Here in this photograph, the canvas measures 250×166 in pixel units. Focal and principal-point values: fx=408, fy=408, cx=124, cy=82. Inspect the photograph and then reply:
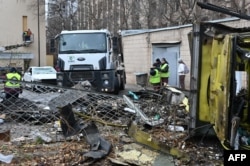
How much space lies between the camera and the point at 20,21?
37969 millimetres

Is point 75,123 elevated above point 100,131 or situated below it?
above

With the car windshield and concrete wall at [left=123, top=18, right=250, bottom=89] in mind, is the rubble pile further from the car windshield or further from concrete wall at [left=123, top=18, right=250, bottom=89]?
the car windshield

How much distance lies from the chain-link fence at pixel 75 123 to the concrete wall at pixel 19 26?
2718 cm

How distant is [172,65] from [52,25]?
29977 mm

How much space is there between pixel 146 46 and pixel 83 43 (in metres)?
9.26

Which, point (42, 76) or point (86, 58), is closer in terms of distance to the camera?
point (86, 58)

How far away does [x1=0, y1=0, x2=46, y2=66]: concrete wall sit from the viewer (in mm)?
37469

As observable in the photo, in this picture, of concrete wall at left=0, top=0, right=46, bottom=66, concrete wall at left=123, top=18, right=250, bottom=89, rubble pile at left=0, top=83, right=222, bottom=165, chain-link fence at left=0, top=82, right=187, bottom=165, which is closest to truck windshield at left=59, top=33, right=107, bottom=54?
chain-link fence at left=0, top=82, right=187, bottom=165

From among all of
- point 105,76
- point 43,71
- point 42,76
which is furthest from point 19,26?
point 105,76

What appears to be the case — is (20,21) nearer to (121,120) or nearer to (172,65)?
(172,65)

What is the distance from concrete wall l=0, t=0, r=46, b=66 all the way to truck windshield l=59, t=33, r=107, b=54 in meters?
23.0

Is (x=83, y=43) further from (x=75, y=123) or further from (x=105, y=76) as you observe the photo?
(x=75, y=123)

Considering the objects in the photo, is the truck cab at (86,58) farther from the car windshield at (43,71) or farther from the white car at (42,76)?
the car windshield at (43,71)

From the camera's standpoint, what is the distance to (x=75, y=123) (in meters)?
7.57
